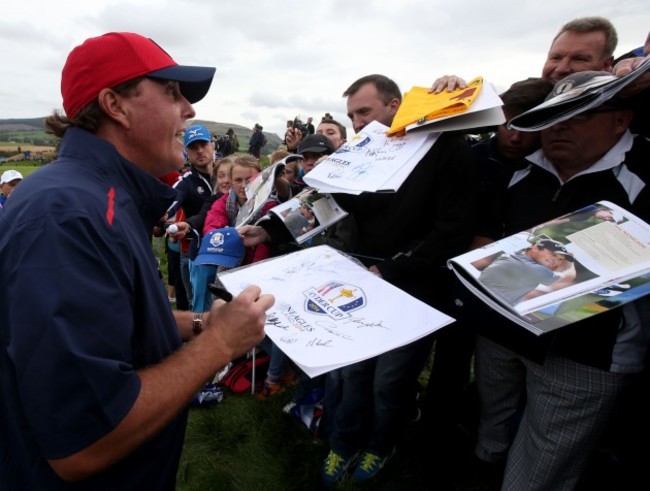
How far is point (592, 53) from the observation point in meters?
2.18

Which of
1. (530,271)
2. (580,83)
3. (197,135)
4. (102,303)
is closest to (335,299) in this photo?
(530,271)

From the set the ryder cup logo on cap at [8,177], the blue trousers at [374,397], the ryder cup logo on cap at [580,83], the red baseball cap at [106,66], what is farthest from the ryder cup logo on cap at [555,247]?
the ryder cup logo on cap at [8,177]

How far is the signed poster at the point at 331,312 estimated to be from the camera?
1.16 metres

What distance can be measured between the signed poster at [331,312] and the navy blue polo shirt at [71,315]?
0.42 m

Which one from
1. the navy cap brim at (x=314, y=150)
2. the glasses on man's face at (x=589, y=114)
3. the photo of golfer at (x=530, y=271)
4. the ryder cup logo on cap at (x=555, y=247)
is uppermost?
the glasses on man's face at (x=589, y=114)

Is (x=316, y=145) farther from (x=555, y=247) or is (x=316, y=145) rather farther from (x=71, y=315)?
(x=71, y=315)

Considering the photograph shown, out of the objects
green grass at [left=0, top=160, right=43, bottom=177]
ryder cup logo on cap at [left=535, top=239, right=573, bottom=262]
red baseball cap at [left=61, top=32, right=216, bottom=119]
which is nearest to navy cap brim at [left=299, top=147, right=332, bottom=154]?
red baseball cap at [left=61, top=32, right=216, bottom=119]

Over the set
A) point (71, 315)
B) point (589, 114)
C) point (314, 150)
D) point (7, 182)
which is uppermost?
point (589, 114)

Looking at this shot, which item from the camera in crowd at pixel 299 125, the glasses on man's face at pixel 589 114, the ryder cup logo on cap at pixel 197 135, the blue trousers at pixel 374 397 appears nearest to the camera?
the glasses on man's face at pixel 589 114

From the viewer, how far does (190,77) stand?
1388 millimetres

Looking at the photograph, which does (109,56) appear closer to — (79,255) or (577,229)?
(79,255)

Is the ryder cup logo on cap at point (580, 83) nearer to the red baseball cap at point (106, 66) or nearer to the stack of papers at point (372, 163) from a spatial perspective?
the stack of papers at point (372, 163)

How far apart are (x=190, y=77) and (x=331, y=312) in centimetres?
98

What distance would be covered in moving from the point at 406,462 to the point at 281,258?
1832 mm
